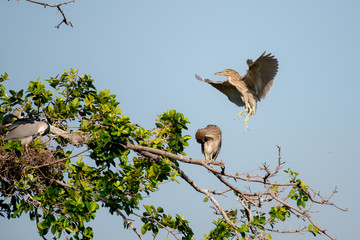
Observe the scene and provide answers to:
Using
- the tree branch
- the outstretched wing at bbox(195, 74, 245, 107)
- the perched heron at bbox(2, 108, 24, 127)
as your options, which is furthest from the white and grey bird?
the outstretched wing at bbox(195, 74, 245, 107)

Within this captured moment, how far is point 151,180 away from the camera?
17.5 feet

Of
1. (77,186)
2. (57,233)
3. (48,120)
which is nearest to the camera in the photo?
(57,233)

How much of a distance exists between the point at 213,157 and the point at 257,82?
164 centimetres

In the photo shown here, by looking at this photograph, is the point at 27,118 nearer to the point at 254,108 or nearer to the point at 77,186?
the point at 77,186

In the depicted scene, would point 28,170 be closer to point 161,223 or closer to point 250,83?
point 161,223

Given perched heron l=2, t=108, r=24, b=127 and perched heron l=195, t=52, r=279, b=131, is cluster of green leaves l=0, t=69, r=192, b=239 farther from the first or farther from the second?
perched heron l=195, t=52, r=279, b=131

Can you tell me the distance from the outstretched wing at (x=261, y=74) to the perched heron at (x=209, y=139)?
101cm

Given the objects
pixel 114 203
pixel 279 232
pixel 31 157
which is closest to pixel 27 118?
pixel 31 157

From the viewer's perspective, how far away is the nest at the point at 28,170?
16.9ft

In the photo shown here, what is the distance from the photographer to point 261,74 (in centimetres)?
755

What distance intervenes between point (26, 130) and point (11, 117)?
0.68m

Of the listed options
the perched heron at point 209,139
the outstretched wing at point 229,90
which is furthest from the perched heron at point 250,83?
the perched heron at point 209,139

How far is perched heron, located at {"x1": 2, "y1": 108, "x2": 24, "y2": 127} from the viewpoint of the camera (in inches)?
240

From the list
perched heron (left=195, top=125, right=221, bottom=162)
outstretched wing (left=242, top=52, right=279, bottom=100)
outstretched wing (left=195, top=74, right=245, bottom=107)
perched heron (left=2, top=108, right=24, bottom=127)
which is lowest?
perched heron (left=2, top=108, right=24, bottom=127)
